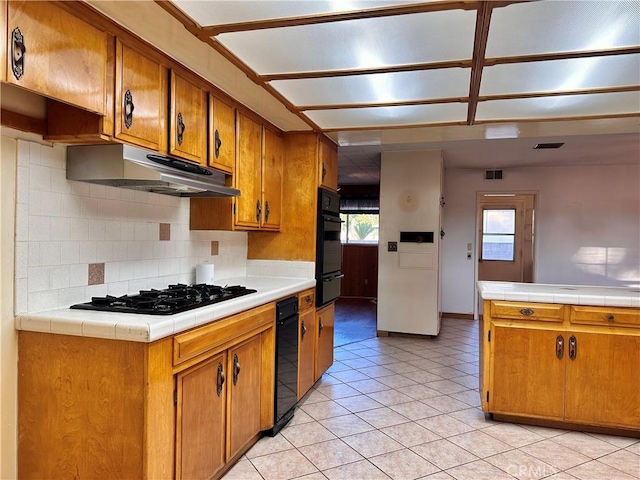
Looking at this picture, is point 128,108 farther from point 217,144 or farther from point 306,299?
point 306,299

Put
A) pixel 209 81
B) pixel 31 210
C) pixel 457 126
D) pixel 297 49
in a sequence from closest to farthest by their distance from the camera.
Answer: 1. pixel 31 210
2. pixel 297 49
3. pixel 209 81
4. pixel 457 126

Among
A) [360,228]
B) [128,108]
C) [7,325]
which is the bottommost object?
[7,325]

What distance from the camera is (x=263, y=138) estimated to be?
3.18 meters

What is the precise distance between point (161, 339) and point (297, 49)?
1.36 metres

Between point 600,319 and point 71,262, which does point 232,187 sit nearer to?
point 71,262

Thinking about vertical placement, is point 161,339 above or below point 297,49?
below

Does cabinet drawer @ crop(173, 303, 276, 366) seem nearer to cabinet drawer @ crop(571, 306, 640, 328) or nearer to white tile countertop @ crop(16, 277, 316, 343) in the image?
white tile countertop @ crop(16, 277, 316, 343)

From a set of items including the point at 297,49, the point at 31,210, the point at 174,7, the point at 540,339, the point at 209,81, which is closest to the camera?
the point at 174,7

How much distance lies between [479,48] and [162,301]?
5.90ft

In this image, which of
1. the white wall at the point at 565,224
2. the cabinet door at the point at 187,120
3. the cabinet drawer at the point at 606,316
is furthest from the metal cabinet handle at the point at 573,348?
the white wall at the point at 565,224

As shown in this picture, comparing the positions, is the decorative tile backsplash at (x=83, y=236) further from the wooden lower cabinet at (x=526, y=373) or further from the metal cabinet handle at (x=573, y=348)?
the metal cabinet handle at (x=573, y=348)

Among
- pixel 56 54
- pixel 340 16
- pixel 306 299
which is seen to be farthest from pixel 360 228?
pixel 56 54

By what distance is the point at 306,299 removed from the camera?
3.22m

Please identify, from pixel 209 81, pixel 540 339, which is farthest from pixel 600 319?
pixel 209 81
